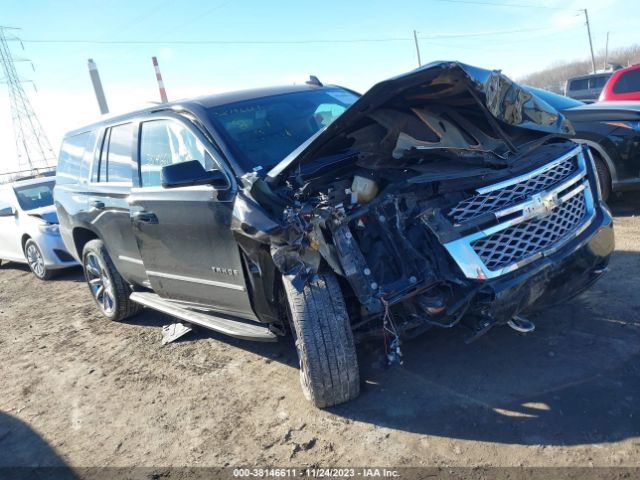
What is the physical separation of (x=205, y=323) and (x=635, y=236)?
4207mm

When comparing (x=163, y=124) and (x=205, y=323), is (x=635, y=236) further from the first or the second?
(x=163, y=124)

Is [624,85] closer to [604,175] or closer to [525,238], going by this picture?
[604,175]

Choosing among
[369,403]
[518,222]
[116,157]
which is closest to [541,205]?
[518,222]

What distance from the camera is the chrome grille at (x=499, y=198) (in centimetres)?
268

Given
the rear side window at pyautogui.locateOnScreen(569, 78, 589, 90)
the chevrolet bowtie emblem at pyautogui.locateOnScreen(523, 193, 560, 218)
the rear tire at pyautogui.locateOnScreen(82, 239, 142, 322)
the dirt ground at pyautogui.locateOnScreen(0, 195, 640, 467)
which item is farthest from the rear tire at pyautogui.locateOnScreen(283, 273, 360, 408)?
the rear side window at pyautogui.locateOnScreen(569, 78, 589, 90)

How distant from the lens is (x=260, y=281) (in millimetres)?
3070

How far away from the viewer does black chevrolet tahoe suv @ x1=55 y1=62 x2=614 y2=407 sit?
2.64 m

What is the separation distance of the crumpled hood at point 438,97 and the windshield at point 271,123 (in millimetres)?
495

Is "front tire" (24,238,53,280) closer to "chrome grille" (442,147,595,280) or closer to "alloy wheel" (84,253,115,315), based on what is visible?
"alloy wheel" (84,253,115,315)

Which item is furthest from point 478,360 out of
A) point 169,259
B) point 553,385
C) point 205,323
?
point 169,259

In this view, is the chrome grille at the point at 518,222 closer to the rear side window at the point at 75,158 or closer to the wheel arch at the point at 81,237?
the rear side window at the point at 75,158

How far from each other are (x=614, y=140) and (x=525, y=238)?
12.1ft

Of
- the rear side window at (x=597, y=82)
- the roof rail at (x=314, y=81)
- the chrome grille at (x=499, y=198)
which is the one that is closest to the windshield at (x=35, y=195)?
the roof rail at (x=314, y=81)

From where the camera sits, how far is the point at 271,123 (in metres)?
3.66
